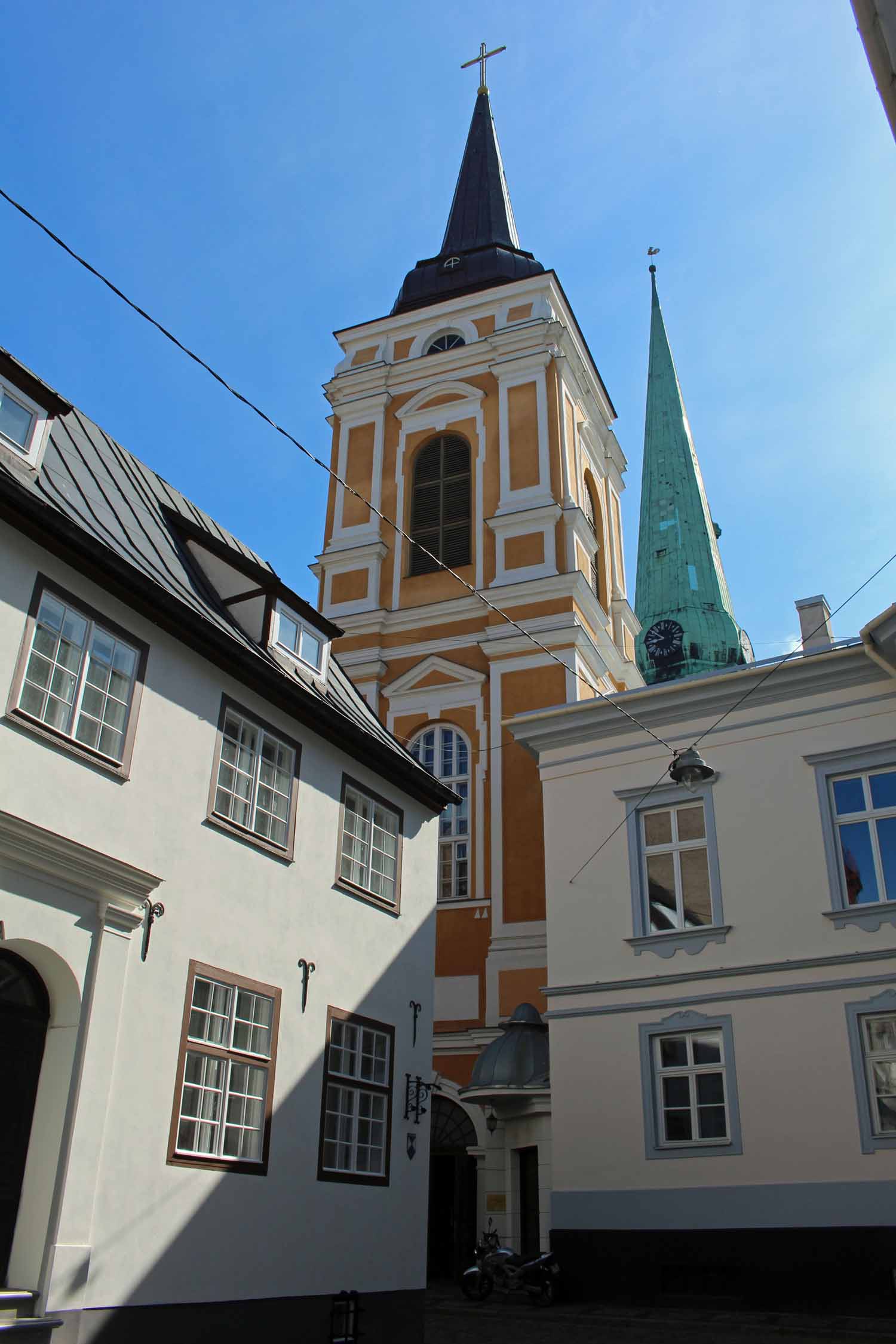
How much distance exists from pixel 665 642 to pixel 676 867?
116ft

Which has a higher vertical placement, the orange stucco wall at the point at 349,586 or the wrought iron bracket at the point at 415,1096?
the orange stucco wall at the point at 349,586

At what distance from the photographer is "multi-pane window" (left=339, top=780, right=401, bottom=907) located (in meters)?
14.1

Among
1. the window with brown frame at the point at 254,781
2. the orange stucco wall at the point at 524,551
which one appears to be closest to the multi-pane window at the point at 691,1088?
the window with brown frame at the point at 254,781

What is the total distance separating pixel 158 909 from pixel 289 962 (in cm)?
210

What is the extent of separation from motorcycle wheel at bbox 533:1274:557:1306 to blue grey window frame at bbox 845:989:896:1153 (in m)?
4.34

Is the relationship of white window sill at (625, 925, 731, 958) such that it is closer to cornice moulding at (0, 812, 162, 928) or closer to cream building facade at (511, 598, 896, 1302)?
cream building facade at (511, 598, 896, 1302)

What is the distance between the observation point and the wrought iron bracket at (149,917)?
418 inches

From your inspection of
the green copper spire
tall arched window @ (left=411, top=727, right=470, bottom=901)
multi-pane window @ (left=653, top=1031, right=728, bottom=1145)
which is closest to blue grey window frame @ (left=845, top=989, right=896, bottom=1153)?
multi-pane window @ (left=653, top=1031, right=728, bottom=1145)

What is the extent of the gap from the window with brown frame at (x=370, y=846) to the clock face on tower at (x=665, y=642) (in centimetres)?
3743

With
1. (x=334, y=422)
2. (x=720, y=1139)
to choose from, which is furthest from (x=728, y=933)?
(x=334, y=422)

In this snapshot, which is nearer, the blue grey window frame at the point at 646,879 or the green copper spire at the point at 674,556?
the blue grey window frame at the point at 646,879

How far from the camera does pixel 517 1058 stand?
20312 millimetres

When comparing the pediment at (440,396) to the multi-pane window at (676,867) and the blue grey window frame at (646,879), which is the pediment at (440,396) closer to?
the blue grey window frame at (646,879)

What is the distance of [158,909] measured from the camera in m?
10.8
